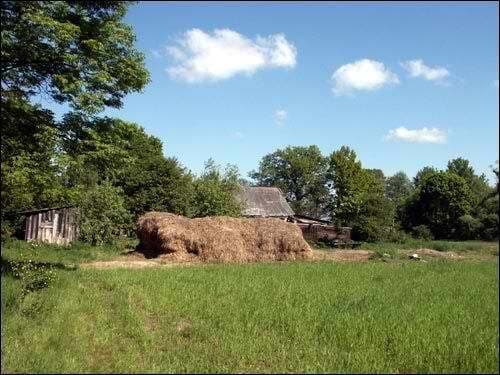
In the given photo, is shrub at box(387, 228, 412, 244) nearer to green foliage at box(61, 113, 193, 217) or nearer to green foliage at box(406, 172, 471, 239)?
green foliage at box(406, 172, 471, 239)

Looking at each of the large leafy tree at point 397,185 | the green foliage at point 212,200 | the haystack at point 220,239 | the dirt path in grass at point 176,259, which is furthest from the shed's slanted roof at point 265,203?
the large leafy tree at point 397,185

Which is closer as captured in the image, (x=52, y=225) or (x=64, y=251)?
(x=64, y=251)

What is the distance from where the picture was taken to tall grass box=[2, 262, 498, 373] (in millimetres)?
7395

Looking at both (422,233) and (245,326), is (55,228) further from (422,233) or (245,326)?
(422,233)

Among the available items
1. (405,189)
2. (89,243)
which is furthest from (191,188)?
(405,189)

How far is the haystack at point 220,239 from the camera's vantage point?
2645cm

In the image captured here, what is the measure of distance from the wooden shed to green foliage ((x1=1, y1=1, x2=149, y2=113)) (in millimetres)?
17745

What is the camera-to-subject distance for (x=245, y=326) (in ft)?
32.4

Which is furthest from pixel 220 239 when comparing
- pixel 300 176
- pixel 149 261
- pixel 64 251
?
pixel 300 176

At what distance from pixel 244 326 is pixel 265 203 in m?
42.3

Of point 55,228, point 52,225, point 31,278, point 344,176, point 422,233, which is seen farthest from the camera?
point 344,176

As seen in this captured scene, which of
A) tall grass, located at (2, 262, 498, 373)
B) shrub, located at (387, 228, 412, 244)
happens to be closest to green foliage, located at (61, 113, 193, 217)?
tall grass, located at (2, 262, 498, 373)

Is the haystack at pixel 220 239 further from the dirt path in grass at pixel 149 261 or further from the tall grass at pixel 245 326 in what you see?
the tall grass at pixel 245 326

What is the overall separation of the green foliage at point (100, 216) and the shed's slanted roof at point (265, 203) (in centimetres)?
1764
